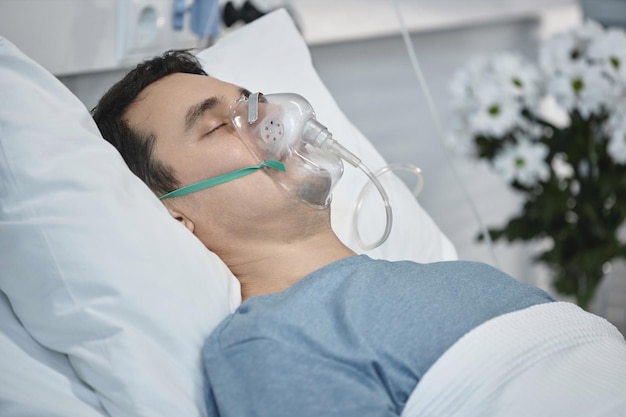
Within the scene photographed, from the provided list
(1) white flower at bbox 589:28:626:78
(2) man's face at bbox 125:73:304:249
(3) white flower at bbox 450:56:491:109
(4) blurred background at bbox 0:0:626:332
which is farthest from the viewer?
(3) white flower at bbox 450:56:491:109

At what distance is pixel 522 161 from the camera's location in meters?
2.26

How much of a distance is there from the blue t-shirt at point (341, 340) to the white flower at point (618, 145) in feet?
3.36

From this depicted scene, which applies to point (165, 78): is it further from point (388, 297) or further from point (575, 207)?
point (575, 207)

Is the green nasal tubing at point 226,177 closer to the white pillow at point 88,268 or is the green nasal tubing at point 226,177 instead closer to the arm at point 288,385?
the white pillow at point 88,268

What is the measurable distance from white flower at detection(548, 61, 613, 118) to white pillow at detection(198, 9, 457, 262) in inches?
24.0

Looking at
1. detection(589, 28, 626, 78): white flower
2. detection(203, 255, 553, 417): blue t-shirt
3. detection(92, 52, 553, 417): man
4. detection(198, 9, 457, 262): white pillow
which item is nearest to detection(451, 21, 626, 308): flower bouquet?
detection(589, 28, 626, 78): white flower

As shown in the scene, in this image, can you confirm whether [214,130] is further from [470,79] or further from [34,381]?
[470,79]

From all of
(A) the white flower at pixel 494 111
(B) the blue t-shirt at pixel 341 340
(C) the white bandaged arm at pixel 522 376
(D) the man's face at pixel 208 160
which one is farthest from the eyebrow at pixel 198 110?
(A) the white flower at pixel 494 111

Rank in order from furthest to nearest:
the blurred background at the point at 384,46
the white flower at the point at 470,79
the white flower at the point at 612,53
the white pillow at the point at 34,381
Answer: the white flower at the point at 470,79, the white flower at the point at 612,53, the blurred background at the point at 384,46, the white pillow at the point at 34,381

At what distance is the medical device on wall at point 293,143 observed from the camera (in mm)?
1367

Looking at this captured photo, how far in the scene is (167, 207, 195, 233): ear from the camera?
4.49 feet

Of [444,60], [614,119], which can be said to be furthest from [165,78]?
[444,60]

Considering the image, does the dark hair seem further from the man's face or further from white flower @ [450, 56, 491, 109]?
white flower @ [450, 56, 491, 109]

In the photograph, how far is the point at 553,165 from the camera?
2.43m
